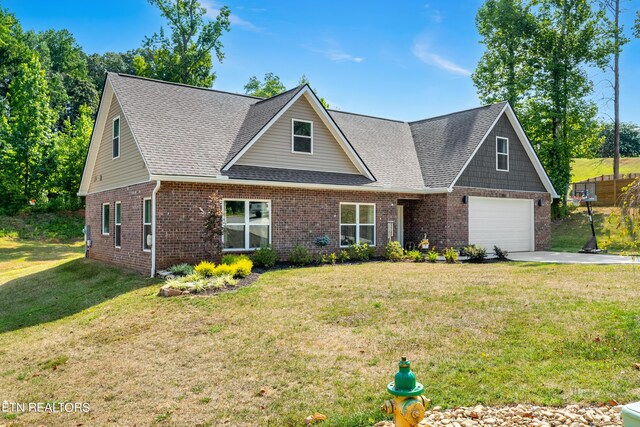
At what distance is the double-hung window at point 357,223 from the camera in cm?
1748

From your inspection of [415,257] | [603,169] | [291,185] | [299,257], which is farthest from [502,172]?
[603,169]

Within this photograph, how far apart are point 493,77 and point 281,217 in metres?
23.8

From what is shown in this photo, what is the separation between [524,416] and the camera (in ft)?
15.5

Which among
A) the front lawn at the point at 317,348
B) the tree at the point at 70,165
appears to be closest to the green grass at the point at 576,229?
the front lawn at the point at 317,348

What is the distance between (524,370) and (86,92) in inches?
2186

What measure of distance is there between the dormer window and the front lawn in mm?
6458

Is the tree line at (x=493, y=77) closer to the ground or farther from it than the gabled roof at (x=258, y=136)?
farther from it

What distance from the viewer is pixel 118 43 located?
161ft

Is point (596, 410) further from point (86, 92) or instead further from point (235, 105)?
point (86, 92)

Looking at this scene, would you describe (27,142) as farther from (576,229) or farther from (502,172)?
(576,229)

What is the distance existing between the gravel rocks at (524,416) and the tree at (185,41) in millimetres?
35100

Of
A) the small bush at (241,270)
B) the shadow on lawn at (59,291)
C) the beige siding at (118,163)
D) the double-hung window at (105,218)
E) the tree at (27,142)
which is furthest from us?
the tree at (27,142)

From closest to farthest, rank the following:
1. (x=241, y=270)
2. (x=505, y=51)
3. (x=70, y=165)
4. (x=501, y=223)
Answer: (x=241, y=270), (x=501, y=223), (x=505, y=51), (x=70, y=165)

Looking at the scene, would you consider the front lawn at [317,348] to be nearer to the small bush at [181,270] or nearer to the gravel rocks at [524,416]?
the gravel rocks at [524,416]
